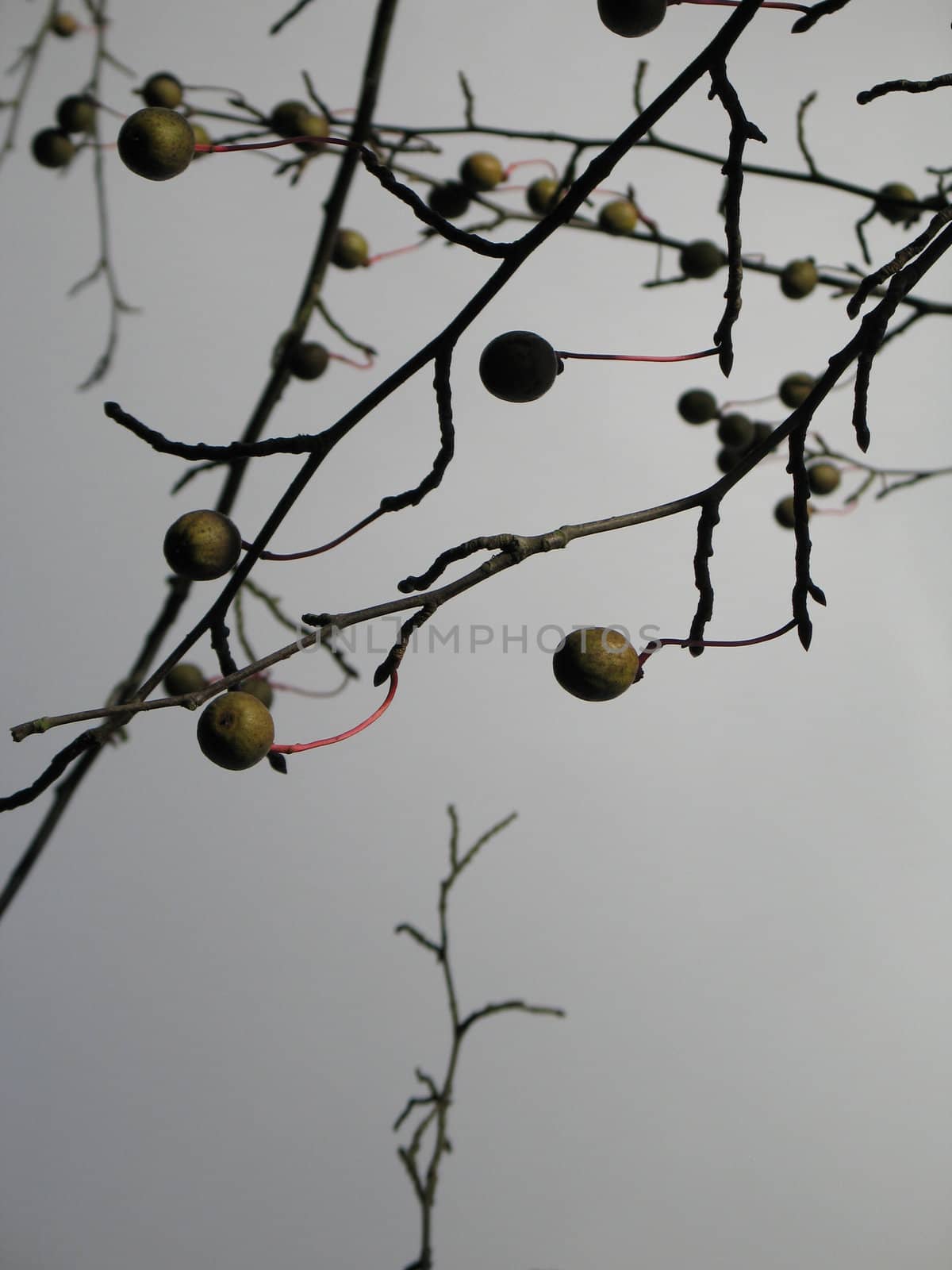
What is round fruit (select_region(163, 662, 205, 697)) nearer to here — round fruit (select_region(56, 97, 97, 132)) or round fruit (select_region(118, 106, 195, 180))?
round fruit (select_region(118, 106, 195, 180))

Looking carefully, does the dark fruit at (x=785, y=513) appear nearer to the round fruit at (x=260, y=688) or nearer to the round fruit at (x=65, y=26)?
the round fruit at (x=260, y=688)

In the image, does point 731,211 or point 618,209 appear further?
point 618,209

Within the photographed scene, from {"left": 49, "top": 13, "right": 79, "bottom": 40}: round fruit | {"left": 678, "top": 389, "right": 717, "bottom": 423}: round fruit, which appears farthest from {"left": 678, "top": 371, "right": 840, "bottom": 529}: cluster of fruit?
{"left": 49, "top": 13, "right": 79, "bottom": 40}: round fruit

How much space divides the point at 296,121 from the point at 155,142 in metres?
0.34

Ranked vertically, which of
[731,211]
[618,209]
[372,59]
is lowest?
[731,211]

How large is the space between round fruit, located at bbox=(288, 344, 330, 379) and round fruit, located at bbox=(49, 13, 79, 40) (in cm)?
47

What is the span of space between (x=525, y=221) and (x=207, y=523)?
1.39ft

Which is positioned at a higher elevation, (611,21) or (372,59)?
(372,59)

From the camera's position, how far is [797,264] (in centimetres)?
63

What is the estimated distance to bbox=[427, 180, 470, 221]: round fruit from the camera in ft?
2.18

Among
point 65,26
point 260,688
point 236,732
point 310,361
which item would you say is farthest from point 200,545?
point 65,26

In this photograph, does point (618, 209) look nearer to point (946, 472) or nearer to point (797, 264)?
point (797, 264)

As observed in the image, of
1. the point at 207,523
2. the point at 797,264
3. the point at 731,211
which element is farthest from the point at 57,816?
the point at 797,264

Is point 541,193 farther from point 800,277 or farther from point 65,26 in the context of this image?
point 65,26
